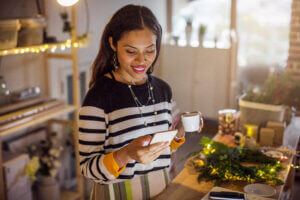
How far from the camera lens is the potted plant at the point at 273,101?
92.9 inches

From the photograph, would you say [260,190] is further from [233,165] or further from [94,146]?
[94,146]

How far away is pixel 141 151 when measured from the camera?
1.17 metres

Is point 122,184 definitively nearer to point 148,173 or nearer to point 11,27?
point 148,173

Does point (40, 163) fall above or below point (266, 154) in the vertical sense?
below

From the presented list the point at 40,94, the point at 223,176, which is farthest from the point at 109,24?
the point at 40,94

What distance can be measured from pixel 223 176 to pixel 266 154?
1.29ft

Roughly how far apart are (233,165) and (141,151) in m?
0.74

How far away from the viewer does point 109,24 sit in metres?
1.34

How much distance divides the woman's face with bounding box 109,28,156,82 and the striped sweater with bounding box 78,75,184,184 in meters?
0.09

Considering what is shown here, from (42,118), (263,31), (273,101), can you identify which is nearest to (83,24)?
(42,118)

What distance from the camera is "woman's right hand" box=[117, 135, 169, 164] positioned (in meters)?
1.18

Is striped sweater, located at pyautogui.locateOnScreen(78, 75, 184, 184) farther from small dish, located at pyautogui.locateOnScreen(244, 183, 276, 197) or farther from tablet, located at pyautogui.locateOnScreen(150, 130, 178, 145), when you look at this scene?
small dish, located at pyautogui.locateOnScreen(244, 183, 276, 197)

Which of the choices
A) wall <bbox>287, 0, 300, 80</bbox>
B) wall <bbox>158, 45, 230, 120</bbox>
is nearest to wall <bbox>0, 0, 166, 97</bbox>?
wall <bbox>158, 45, 230, 120</bbox>

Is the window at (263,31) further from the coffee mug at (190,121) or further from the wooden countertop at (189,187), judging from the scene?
the coffee mug at (190,121)
